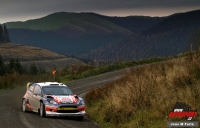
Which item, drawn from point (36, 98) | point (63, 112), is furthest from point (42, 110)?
point (36, 98)

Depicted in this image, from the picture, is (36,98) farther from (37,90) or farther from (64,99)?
A: (64,99)

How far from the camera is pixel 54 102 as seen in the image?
1758 cm

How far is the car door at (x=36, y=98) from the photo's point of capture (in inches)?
739

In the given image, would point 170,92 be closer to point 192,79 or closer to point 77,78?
point 192,79

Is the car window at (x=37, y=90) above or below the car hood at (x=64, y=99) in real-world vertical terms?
above

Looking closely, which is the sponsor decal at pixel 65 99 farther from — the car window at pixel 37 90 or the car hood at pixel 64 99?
the car window at pixel 37 90

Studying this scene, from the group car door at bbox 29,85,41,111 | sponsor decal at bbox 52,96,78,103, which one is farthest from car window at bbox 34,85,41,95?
sponsor decal at bbox 52,96,78,103

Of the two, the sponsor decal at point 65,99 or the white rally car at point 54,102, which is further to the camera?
the sponsor decal at point 65,99

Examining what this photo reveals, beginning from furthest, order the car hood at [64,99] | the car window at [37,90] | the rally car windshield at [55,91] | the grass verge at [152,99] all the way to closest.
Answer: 1. the car window at [37,90]
2. the rally car windshield at [55,91]
3. the car hood at [64,99]
4. the grass verge at [152,99]

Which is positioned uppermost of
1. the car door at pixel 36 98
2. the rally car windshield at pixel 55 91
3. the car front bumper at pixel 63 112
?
the rally car windshield at pixel 55 91

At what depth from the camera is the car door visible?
1878 cm

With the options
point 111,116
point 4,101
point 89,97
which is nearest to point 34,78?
point 4,101

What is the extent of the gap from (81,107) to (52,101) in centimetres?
125

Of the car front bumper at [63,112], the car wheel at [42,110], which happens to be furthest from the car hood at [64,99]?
the car wheel at [42,110]
